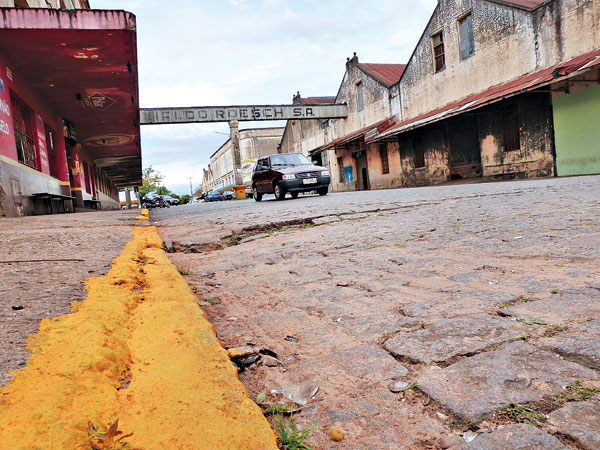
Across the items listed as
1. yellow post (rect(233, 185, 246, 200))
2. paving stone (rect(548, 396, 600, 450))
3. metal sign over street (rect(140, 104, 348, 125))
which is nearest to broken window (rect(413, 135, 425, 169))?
metal sign over street (rect(140, 104, 348, 125))

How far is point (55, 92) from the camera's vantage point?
36.0 feet

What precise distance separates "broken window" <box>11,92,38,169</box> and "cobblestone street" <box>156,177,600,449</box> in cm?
814

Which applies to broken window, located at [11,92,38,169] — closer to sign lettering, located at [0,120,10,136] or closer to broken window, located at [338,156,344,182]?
sign lettering, located at [0,120,10,136]

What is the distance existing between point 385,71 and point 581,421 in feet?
85.0

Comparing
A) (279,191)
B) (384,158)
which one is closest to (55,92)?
(279,191)

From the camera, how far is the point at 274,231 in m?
4.86

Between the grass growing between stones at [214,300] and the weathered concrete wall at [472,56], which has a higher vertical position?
the weathered concrete wall at [472,56]

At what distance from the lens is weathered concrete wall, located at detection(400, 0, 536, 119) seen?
1383 centimetres

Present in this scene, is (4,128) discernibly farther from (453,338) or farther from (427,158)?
(427,158)

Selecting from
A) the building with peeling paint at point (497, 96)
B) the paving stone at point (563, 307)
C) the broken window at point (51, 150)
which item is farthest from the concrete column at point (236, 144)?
the paving stone at point (563, 307)

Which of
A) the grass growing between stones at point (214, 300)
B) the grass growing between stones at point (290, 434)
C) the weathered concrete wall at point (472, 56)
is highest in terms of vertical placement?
the weathered concrete wall at point (472, 56)

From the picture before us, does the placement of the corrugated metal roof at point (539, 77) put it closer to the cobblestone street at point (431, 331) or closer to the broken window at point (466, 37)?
the broken window at point (466, 37)

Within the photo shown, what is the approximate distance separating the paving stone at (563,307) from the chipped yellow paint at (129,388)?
3.77ft

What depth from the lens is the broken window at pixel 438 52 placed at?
57.8ft
